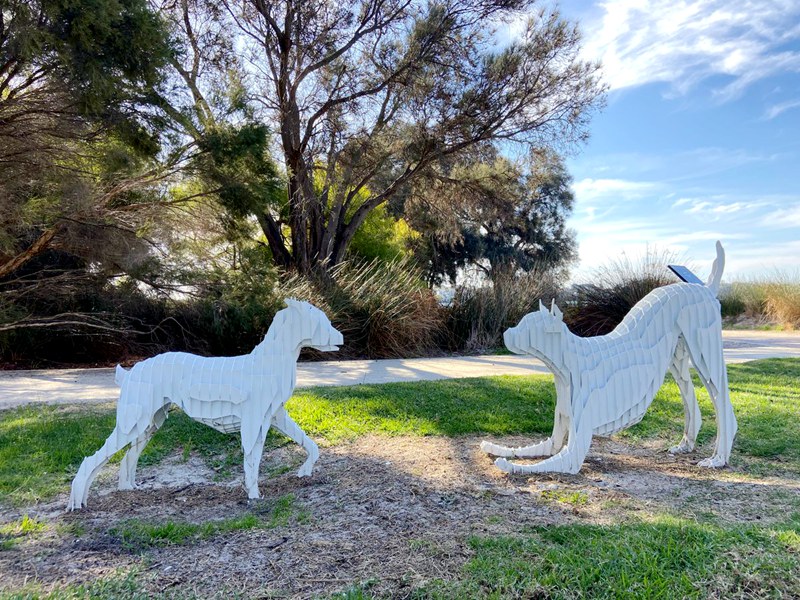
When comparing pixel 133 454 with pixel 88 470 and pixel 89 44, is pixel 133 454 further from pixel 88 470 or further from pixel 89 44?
pixel 89 44

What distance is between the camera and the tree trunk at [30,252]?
26.2 ft

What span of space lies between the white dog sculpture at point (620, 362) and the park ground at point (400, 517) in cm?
24

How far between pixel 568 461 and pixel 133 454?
2.87 metres

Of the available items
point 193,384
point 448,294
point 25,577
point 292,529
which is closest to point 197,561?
point 292,529

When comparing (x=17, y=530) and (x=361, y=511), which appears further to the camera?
(x=361, y=511)

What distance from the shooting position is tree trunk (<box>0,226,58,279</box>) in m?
7.99

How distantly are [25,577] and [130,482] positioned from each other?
1.24 meters

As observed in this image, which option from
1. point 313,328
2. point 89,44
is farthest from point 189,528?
point 89,44

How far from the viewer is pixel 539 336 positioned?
3.62m

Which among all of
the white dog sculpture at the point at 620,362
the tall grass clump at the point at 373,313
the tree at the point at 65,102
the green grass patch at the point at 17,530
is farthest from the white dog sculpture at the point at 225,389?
the tall grass clump at the point at 373,313

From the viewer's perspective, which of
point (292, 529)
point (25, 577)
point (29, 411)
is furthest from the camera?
point (29, 411)

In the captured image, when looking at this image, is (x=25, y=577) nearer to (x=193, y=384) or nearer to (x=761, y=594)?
(x=193, y=384)

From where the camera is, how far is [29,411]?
5.42 m

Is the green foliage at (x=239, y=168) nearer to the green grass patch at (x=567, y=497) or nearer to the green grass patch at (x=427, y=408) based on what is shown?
the green grass patch at (x=427, y=408)
